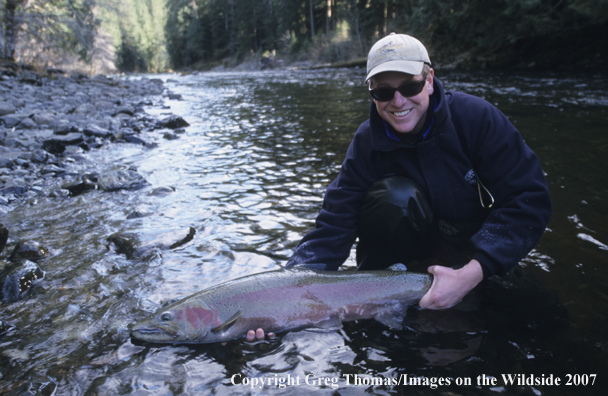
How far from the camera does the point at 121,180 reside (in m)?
5.49

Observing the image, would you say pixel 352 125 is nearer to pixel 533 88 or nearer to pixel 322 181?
pixel 322 181

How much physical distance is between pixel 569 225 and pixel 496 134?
195 cm

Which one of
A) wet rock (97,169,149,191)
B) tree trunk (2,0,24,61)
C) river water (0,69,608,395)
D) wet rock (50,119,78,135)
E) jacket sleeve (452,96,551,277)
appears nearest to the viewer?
river water (0,69,608,395)

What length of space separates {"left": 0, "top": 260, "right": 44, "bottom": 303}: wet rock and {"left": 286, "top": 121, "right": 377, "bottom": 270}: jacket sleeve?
2028 millimetres

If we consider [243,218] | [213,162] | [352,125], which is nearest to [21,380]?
[243,218]

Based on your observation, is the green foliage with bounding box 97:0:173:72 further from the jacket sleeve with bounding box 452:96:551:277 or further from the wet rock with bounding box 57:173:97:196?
the jacket sleeve with bounding box 452:96:551:277

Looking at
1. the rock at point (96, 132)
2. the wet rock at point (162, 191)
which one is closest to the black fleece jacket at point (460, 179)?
the wet rock at point (162, 191)

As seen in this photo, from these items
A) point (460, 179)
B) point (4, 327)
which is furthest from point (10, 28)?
point (460, 179)

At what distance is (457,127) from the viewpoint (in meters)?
2.61

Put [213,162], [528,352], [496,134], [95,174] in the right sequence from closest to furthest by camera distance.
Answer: [528,352]
[496,134]
[95,174]
[213,162]

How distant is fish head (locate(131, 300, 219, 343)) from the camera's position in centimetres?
239

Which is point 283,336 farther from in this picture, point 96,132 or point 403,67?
point 96,132

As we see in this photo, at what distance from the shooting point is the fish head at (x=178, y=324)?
239 centimetres

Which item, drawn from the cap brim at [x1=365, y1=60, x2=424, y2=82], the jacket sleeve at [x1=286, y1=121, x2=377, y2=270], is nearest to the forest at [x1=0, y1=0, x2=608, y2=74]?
the cap brim at [x1=365, y1=60, x2=424, y2=82]
